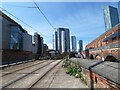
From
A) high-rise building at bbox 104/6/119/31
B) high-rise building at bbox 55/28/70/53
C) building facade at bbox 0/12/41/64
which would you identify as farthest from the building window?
high-rise building at bbox 104/6/119/31

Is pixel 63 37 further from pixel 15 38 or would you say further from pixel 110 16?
pixel 110 16

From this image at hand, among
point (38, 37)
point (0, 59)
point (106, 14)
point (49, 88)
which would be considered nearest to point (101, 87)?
point (49, 88)

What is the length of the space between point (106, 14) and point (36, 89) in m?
160

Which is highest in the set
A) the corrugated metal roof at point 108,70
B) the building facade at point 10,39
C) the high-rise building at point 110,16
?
the high-rise building at point 110,16

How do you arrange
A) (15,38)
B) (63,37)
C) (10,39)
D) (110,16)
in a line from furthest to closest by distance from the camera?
1. (110,16)
2. (15,38)
3. (63,37)
4. (10,39)

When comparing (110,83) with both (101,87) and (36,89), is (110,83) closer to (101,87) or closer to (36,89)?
(101,87)

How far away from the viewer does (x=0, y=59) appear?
38.2 metres

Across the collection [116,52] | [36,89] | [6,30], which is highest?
[6,30]

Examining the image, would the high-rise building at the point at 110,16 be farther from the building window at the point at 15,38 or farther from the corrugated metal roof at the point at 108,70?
the corrugated metal roof at the point at 108,70

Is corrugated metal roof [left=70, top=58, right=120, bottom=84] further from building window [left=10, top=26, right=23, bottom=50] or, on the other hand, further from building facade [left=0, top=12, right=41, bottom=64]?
building window [left=10, top=26, right=23, bottom=50]

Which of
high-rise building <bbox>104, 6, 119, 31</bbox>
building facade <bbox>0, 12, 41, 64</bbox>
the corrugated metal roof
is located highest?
high-rise building <bbox>104, 6, 119, 31</bbox>

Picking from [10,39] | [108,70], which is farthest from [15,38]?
[108,70]

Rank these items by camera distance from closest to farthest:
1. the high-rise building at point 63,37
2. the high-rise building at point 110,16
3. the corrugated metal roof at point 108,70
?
the corrugated metal roof at point 108,70 → the high-rise building at point 63,37 → the high-rise building at point 110,16

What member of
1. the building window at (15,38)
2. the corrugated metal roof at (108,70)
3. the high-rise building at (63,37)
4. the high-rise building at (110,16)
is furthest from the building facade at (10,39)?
the high-rise building at (110,16)
